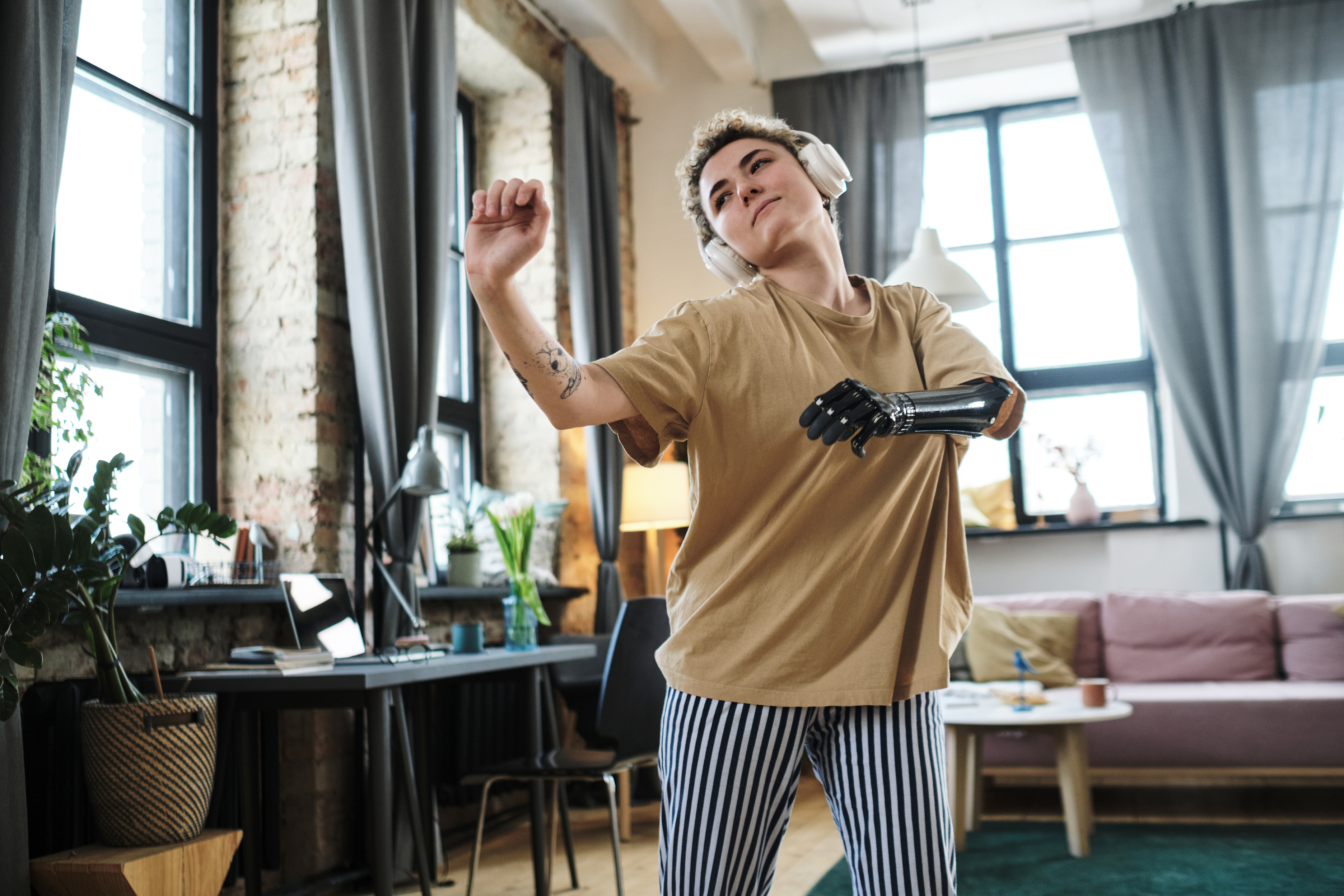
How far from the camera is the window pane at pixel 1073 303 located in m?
5.61

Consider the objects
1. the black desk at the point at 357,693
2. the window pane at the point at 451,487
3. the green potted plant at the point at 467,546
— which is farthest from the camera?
the window pane at the point at 451,487

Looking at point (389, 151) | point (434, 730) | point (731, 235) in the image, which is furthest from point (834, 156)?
point (434, 730)

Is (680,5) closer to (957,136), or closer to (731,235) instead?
(957,136)

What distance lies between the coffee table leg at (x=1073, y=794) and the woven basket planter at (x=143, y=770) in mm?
2508

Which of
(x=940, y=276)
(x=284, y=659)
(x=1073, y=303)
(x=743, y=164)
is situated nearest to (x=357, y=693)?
(x=284, y=659)

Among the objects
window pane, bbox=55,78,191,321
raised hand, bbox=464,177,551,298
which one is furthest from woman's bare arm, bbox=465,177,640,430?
window pane, bbox=55,78,191,321

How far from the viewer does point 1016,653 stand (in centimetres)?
374

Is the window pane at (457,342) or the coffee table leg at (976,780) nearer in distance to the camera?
the coffee table leg at (976,780)

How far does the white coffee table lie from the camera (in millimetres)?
3406

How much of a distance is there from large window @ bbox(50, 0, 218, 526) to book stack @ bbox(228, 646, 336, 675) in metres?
0.60

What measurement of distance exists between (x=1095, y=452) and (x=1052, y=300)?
0.82 metres

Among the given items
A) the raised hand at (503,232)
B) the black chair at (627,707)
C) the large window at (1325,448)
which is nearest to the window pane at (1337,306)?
the large window at (1325,448)

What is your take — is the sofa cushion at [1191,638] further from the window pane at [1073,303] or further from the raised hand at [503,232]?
the raised hand at [503,232]

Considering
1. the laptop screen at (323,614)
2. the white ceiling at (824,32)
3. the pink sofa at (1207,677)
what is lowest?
the pink sofa at (1207,677)
